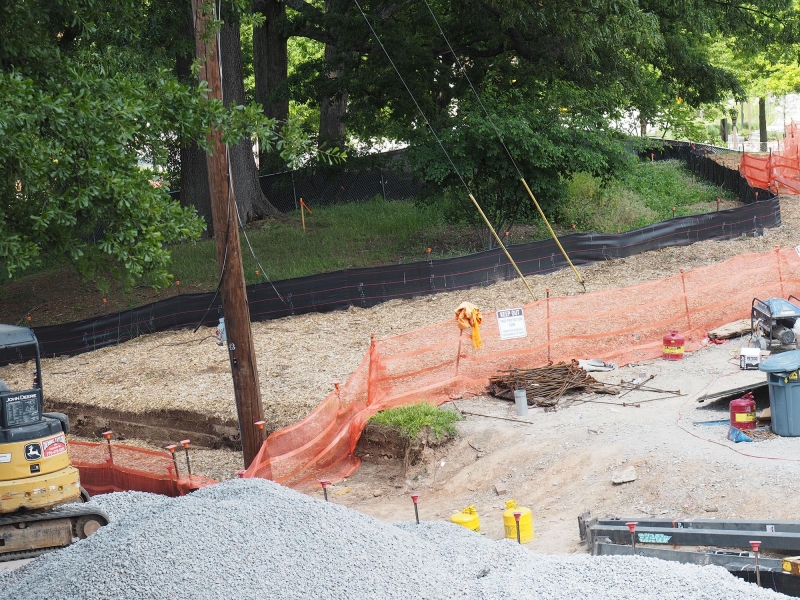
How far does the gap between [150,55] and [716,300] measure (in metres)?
12.6

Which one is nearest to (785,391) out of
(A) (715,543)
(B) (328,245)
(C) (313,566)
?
(A) (715,543)

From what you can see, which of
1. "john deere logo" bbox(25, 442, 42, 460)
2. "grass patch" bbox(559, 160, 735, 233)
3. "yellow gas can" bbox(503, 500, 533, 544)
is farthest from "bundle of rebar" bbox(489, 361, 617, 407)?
"grass patch" bbox(559, 160, 735, 233)

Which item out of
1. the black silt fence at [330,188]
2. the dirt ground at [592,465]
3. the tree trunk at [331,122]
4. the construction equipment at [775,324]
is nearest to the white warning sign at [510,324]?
the dirt ground at [592,465]

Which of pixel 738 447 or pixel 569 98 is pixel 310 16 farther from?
pixel 738 447

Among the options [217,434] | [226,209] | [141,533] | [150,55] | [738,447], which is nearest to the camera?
[141,533]

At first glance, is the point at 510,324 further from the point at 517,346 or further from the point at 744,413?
the point at 744,413

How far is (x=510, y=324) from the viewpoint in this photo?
49.0 feet

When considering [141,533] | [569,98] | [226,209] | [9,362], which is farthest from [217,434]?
[569,98]

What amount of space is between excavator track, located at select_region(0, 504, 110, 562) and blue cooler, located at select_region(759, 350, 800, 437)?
7.89m

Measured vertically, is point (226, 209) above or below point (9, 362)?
above

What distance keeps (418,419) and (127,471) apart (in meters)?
4.25

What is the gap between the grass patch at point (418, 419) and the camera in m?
13.0

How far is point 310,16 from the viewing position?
26.3 meters

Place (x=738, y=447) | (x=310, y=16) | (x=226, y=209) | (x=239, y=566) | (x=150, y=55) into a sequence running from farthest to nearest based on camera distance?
(x=310, y=16)
(x=150, y=55)
(x=226, y=209)
(x=738, y=447)
(x=239, y=566)
